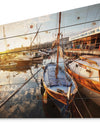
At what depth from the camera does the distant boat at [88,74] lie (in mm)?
1182

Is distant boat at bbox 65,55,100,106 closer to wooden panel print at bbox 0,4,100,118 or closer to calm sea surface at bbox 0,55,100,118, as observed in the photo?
wooden panel print at bbox 0,4,100,118

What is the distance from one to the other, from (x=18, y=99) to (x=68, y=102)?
1.08m

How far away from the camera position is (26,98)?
1501 millimetres

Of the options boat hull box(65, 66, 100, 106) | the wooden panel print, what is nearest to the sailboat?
the wooden panel print

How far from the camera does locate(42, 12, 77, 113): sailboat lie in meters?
1.25

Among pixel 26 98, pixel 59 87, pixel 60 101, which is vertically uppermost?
pixel 59 87

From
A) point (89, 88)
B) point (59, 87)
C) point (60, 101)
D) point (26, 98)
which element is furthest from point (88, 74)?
point (26, 98)

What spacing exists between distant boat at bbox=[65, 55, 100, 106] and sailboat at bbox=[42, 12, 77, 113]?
0.51 ft

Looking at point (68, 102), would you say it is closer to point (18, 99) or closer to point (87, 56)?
point (87, 56)

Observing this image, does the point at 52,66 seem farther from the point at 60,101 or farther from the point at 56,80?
the point at 60,101

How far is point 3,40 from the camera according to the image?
65.7 inches

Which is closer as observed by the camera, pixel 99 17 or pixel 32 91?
pixel 99 17

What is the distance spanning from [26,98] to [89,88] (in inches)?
50.6

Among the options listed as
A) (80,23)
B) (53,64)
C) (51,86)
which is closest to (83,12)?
(80,23)
